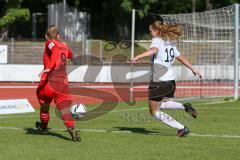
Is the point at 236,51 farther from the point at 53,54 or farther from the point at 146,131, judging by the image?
the point at 53,54

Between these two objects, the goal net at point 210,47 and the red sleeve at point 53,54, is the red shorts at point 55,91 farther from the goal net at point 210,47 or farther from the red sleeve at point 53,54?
the goal net at point 210,47

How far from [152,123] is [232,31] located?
854cm

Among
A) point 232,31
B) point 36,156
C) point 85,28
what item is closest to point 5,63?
point 232,31

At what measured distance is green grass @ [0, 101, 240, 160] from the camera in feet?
31.5

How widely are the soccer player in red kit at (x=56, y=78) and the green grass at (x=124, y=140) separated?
1.48 feet

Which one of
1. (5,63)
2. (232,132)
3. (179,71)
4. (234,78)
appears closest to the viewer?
(232,132)

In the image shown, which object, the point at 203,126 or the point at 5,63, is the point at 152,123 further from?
the point at 5,63

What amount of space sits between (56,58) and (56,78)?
15.8 inches

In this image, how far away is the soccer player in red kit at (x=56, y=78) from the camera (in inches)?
436

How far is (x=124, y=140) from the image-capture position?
36.5 feet

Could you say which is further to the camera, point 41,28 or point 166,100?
point 41,28

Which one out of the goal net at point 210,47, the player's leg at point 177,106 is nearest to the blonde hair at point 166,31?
the player's leg at point 177,106

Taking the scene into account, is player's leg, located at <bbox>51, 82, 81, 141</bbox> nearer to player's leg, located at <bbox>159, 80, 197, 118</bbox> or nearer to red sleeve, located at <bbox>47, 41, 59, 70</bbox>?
red sleeve, located at <bbox>47, 41, 59, 70</bbox>

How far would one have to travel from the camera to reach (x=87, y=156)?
942cm
